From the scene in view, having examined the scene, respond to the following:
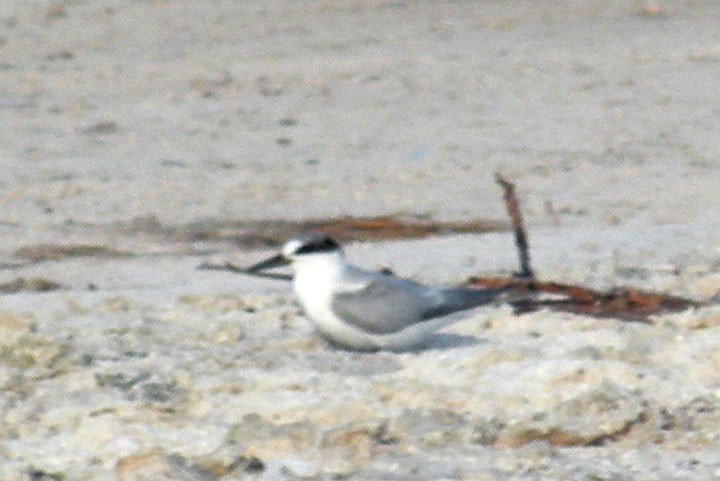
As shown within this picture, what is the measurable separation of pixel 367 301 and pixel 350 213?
3559 millimetres

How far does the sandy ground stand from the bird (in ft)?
→ 0.28

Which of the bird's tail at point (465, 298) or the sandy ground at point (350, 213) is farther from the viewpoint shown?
the bird's tail at point (465, 298)

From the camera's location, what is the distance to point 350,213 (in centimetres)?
983

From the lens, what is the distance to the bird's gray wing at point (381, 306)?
6254 mm

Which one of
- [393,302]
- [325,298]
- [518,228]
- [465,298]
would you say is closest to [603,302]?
[518,228]

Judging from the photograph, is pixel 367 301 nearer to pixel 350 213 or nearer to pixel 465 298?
pixel 465 298

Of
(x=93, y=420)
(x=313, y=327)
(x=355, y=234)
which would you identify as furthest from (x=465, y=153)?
(x=93, y=420)

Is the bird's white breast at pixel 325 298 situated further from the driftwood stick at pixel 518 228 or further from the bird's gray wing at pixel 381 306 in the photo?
the driftwood stick at pixel 518 228

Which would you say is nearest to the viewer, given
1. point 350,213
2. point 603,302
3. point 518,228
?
point 603,302

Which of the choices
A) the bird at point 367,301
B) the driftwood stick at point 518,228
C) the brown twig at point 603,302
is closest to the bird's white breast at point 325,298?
the bird at point 367,301

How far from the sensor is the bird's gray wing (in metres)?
6.25

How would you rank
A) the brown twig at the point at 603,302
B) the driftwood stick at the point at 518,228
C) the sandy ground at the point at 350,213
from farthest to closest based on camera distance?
1. the driftwood stick at the point at 518,228
2. the brown twig at the point at 603,302
3. the sandy ground at the point at 350,213

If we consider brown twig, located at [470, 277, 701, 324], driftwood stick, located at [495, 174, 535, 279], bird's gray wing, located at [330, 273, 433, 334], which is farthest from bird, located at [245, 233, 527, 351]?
driftwood stick, located at [495, 174, 535, 279]

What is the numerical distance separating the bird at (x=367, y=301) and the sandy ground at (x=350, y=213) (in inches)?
3.4
